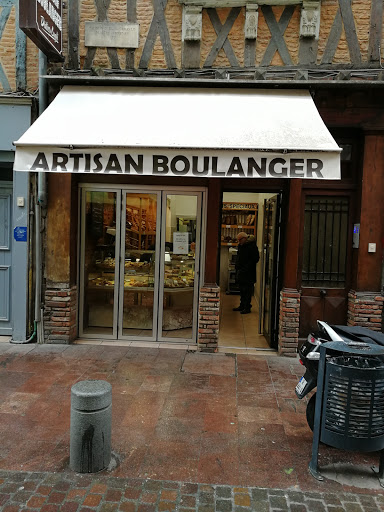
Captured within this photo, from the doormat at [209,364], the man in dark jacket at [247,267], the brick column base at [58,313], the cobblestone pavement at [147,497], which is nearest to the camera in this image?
the cobblestone pavement at [147,497]

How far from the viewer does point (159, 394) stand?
527 cm

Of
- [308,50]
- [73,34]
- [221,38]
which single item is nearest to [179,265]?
[221,38]

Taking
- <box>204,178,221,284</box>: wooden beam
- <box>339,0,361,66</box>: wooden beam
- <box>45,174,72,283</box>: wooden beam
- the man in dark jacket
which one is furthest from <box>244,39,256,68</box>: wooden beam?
the man in dark jacket

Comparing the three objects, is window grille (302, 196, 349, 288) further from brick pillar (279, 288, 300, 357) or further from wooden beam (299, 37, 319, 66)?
wooden beam (299, 37, 319, 66)

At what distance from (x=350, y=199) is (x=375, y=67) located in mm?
1984

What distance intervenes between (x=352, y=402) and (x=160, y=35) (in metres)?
5.88

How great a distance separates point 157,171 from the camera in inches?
209

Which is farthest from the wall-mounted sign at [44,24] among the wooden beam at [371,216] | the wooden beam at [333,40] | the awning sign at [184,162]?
the wooden beam at [371,216]

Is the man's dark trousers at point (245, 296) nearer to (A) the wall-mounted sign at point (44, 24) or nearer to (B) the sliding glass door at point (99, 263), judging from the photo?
(B) the sliding glass door at point (99, 263)

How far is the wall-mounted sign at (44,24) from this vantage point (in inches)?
218

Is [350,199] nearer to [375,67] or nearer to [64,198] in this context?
[375,67]

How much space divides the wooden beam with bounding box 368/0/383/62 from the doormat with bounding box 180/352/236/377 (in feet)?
16.5

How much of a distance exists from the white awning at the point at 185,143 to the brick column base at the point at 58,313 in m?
2.38

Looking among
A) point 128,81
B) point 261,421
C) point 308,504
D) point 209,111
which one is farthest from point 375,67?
point 308,504
